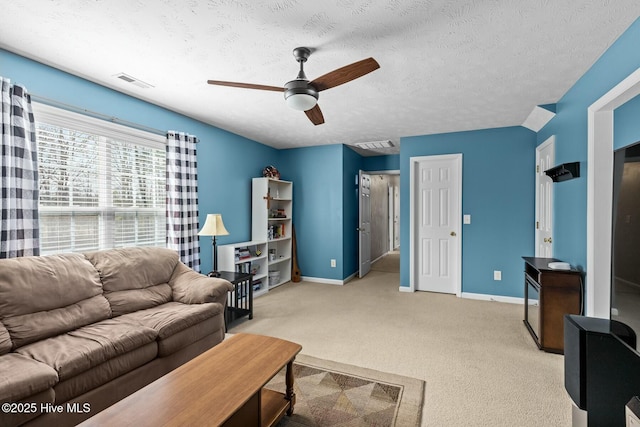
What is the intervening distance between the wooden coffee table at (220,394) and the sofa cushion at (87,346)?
0.56 metres

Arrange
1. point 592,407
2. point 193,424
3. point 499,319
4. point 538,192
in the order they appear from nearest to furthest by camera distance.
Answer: point 193,424 → point 592,407 → point 499,319 → point 538,192

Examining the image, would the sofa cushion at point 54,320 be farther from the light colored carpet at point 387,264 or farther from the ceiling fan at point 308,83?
the light colored carpet at point 387,264

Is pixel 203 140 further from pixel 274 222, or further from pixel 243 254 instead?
pixel 274 222

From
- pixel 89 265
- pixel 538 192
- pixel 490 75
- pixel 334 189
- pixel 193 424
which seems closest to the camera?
pixel 193 424

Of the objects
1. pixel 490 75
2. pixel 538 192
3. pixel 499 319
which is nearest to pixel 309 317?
pixel 499 319

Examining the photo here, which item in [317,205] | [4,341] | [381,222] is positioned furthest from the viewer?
[381,222]

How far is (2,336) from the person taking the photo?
174 cm

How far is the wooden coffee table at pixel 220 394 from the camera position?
122 centimetres

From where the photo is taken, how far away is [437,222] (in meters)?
4.65

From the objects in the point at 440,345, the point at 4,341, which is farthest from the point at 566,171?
the point at 4,341

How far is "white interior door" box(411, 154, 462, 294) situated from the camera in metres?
4.52

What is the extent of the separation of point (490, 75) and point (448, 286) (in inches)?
122

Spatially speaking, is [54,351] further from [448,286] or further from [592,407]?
[448,286]

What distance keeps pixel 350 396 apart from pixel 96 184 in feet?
9.45
